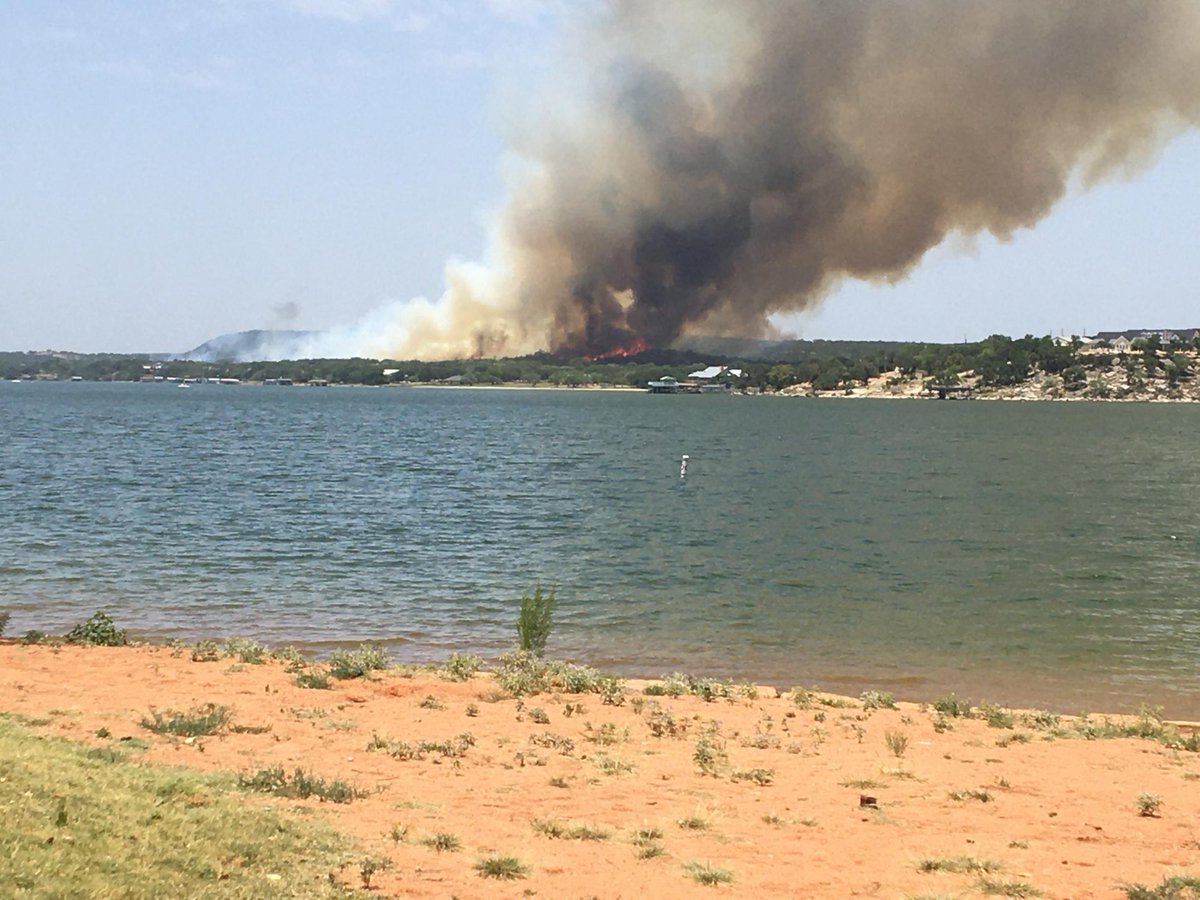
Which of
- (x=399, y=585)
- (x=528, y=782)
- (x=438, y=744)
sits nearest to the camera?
(x=528, y=782)

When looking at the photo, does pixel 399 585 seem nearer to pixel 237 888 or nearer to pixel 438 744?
pixel 438 744

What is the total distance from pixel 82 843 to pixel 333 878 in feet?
5.22

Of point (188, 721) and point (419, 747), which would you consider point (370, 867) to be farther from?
point (188, 721)

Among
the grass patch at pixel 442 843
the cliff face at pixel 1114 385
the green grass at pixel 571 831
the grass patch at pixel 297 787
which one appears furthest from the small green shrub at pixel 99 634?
the cliff face at pixel 1114 385

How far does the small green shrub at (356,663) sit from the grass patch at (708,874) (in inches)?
327

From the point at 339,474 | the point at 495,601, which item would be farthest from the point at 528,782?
the point at 339,474

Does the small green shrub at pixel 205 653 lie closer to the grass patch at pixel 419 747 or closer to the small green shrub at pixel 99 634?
the small green shrub at pixel 99 634

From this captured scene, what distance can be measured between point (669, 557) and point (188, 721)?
20.9 m

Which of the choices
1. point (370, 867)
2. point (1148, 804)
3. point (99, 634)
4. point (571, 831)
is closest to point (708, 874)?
point (571, 831)

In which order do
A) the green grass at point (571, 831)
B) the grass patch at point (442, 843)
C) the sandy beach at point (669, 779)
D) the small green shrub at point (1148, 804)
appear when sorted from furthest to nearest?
1. the small green shrub at point (1148, 804)
2. the green grass at point (571, 831)
3. the grass patch at point (442, 843)
4. the sandy beach at point (669, 779)

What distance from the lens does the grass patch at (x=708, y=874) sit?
7992 millimetres

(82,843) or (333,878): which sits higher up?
(82,843)

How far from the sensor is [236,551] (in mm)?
30406

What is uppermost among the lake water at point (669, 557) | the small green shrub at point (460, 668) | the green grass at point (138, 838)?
the green grass at point (138, 838)
